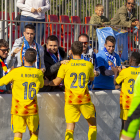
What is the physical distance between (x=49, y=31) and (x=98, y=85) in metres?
2.22

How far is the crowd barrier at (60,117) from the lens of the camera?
618cm

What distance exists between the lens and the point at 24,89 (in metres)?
5.37

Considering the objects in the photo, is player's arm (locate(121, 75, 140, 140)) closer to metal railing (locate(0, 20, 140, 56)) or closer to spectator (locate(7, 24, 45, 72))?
spectator (locate(7, 24, 45, 72))

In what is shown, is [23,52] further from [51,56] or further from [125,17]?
[125,17]

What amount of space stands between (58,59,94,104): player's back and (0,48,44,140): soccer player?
569 millimetres

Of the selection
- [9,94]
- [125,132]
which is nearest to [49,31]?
[9,94]

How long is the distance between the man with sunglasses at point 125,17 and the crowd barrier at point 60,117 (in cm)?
256

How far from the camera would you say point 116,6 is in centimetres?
1159

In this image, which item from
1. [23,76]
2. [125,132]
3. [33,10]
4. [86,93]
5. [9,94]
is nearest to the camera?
[125,132]

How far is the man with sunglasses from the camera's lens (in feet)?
28.8

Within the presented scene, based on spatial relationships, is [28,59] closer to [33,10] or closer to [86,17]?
[33,10]

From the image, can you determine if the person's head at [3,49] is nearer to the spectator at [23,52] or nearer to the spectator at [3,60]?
the spectator at [3,60]

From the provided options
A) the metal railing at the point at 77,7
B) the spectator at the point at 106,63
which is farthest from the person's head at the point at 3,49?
the metal railing at the point at 77,7

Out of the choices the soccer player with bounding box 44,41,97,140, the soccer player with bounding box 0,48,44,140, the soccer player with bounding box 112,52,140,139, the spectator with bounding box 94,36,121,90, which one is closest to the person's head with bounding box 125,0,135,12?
the spectator with bounding box 94,36,121,90
